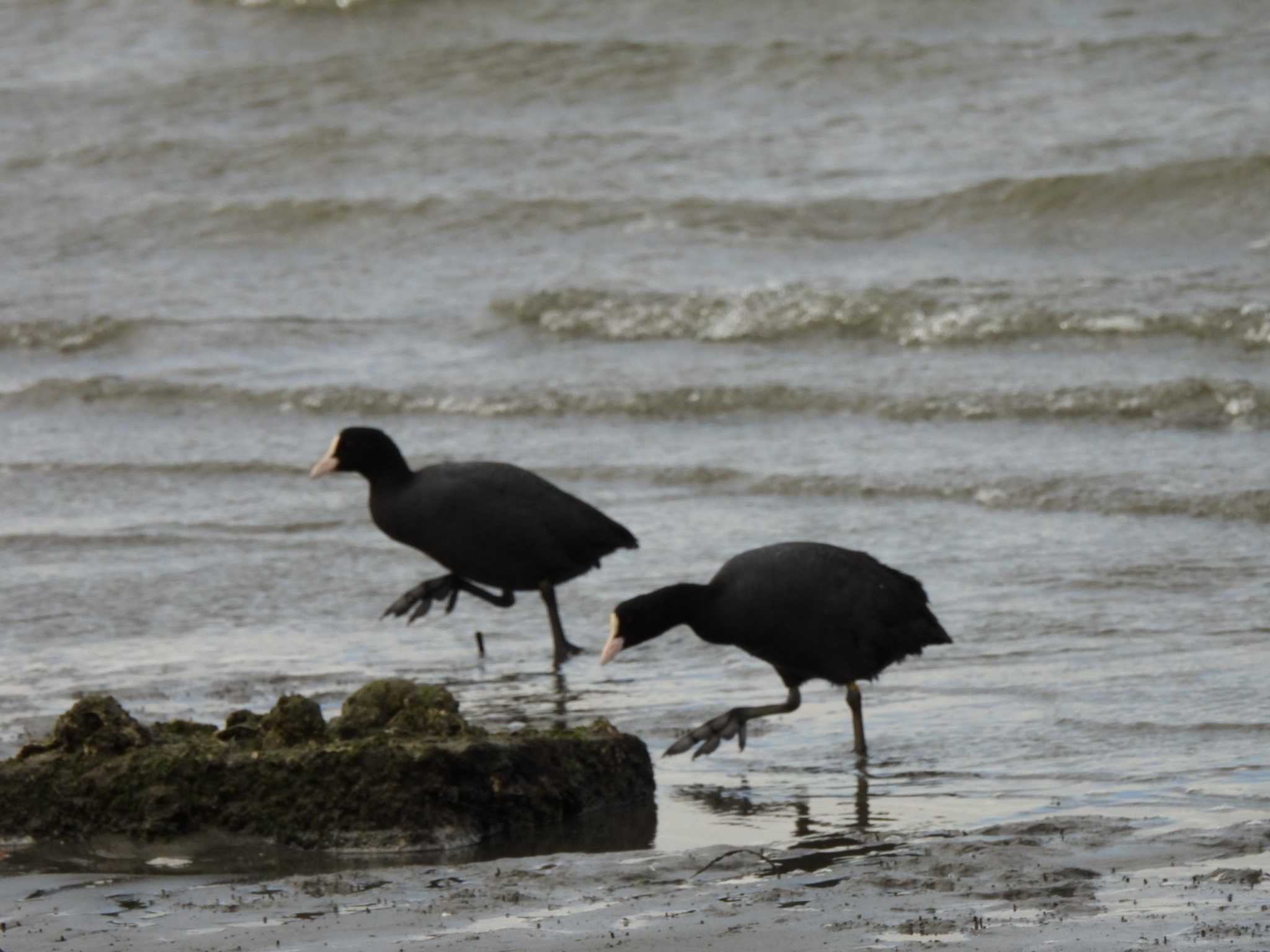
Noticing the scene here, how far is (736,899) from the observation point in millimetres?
4809

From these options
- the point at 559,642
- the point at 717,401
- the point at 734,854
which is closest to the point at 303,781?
the point at 734,854

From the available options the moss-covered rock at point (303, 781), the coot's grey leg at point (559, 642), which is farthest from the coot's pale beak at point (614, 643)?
the coot's grey leg at point (559, 642)

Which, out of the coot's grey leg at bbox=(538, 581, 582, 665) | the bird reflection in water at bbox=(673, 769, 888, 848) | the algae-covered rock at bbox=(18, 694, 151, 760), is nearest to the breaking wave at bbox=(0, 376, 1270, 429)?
the coot's grey leg at bbox=(538, 581, 582, 665)

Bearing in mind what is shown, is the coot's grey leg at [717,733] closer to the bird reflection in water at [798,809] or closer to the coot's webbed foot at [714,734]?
the coot's webbed foot at [714,734]

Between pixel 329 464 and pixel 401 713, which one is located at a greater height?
pixel 329 464

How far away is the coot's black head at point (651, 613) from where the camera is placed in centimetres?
658

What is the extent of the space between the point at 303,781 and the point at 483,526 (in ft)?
9.76

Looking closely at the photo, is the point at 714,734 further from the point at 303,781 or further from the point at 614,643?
the point at 303,781

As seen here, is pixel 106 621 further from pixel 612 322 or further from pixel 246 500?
pixel 612 322

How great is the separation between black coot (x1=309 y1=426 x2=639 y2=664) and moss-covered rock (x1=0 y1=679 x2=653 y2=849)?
2546 millimetres

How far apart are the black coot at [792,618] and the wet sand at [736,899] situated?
1.23m

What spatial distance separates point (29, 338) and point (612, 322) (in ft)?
14.5

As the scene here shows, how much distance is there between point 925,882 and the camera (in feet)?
15.9

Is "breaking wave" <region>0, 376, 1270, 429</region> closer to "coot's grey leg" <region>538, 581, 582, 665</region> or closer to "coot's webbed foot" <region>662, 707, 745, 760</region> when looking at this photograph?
"coot's grey leg" <region>538, 581, 582, 665</region>
